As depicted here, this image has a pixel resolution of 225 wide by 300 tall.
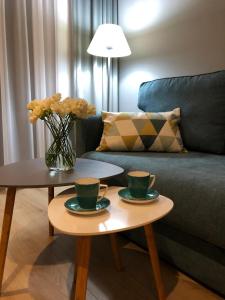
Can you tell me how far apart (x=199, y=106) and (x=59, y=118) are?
36.0 inches

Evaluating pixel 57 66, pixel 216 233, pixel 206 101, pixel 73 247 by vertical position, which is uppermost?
pixel 57 66

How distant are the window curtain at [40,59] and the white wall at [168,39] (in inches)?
10.6

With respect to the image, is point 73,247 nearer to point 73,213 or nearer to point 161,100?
point 73,213

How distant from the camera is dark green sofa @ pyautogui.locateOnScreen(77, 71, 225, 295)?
3.27ft

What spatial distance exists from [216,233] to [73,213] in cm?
50

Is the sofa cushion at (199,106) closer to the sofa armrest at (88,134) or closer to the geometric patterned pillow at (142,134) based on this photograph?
the geometric patterned pillow at (142,134)

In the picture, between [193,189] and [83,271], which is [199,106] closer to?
[193,189]

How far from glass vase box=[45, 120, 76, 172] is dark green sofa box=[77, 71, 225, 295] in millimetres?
312

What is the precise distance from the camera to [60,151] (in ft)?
3.99

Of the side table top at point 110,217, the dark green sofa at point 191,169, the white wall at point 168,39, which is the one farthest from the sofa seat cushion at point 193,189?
the white wall at point 168,39

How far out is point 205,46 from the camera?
2029 millimetres

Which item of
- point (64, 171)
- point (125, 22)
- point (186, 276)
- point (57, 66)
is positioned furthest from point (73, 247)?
point (125, 22)

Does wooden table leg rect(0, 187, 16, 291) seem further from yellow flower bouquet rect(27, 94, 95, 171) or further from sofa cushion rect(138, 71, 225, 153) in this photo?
sofa cushion rect(138, 71, 225, 153)

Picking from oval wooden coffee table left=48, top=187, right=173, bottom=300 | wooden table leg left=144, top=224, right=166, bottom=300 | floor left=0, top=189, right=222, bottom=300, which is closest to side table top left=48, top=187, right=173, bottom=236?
oval wooden coffee table left=48, top=187, right=173, bottom=300
